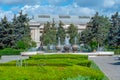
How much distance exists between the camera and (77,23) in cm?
9475

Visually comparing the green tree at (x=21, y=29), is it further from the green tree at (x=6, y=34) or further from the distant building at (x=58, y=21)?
the distant building at (x=58, y=21)

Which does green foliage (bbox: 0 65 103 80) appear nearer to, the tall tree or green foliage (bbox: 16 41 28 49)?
green foliage (bbox: 16 41 28 49)

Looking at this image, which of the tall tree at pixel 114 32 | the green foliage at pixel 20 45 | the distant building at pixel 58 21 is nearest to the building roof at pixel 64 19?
the distant building at pixel 58 21

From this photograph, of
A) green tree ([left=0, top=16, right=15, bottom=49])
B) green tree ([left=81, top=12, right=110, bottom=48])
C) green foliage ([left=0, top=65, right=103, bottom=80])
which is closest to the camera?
green foliage ([left=0, top=65, right=103, bottom=80])

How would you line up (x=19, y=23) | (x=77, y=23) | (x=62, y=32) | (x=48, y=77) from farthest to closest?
(x=77, y=23) → (x=62, y=32) → (x=19, y=23) → (x=48, y=77)

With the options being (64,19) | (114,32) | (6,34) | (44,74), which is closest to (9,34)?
(6,34)

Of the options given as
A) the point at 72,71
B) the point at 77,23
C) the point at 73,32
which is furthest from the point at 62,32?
the point at 72,71

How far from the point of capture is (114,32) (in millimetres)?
55656

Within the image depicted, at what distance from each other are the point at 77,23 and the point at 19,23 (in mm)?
42166

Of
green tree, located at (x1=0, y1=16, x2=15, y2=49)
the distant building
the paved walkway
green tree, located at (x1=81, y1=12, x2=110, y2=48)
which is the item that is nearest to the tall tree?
green tree, located at (x1=81, y1=12, x2=110, y2=48)

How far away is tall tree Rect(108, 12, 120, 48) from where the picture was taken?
52.4m

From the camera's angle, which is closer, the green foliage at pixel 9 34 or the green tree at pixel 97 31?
the green foliage at pixel 9 34

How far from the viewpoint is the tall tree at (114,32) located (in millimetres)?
52438

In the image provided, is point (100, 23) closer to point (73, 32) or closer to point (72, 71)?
point (73, 32)
